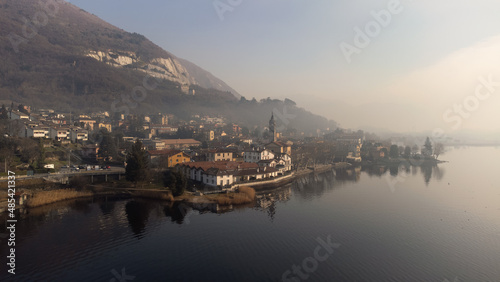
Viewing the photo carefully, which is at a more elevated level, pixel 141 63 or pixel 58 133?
pixel 141 63

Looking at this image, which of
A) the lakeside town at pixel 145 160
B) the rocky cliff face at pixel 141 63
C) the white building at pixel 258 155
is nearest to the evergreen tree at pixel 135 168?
the lakeside town at pixel 145 160

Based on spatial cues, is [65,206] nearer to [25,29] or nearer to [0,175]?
[0,175]

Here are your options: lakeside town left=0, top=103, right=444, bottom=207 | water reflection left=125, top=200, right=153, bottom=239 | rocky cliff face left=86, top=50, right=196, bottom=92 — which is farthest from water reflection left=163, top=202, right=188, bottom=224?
rocky cliff face left=86, top=50, right=196, bottom=92

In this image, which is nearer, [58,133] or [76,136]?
[58,133]

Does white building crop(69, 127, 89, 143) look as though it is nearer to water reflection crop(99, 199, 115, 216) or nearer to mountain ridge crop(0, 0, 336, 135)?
water reflection crop(99, 199, 115, 216)

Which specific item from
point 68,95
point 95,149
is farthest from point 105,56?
point 95,149

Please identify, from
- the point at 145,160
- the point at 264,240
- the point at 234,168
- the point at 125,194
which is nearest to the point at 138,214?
the point at 125,194

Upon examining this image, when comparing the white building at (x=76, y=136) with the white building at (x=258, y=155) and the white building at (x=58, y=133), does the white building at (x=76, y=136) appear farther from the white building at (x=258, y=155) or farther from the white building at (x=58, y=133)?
the white building at (x=258, y=155)

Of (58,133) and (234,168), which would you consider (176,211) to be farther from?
(58,133)

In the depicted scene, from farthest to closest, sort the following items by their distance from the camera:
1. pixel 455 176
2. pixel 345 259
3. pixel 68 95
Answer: pixel 68 95, pixel 455 176, pixel 345 259
